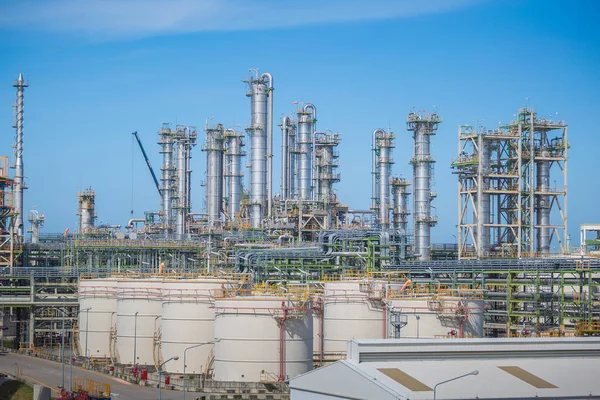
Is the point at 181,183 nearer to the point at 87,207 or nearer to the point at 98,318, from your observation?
the point at 87,207

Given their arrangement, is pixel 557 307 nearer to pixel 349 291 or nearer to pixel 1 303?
pixel 349 291

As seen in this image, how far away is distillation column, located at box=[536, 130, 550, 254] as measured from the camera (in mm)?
71000

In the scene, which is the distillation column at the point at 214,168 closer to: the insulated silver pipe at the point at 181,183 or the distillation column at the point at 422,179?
the insulated silver pipe at the point at 181,183

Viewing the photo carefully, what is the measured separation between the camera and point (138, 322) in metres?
57.3

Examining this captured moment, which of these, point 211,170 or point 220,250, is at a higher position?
point 211,170

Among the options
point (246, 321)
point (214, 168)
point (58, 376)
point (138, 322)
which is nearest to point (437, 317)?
point (246, 321)

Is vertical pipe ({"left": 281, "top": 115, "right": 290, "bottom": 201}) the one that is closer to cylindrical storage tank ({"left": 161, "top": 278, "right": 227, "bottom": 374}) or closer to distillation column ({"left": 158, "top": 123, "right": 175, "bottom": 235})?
distillation column ({"left": 158, "top": 123, "right": 175, "bottom": 235})

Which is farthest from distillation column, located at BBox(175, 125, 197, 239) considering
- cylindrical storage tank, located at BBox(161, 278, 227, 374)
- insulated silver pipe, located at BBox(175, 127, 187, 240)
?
cylindrical storage tank, located at BBox(161, 278, 227, 374)

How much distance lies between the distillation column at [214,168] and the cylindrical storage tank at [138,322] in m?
34.3

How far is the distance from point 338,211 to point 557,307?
122 ft

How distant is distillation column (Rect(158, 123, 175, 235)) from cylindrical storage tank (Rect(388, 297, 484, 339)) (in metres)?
56.5

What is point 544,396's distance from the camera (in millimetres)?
34719

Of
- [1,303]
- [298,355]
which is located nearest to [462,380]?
[298,355]

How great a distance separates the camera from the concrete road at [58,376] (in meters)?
47.9
